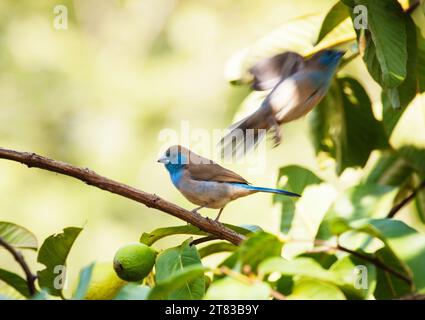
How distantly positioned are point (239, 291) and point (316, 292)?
0.17 metres

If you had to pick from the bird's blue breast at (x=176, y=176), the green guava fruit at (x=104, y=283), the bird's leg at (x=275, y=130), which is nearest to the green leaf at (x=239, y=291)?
the green guava fruit at (x=104, y=283)

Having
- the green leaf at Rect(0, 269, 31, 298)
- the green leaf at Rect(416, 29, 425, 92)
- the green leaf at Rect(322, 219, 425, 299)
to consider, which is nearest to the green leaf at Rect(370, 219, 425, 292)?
the green leaf at Rect(322, 219, 425, 299)

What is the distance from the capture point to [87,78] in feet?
23.9

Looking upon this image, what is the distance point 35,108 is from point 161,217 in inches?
77.6

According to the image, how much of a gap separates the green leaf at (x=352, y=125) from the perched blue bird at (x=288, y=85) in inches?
12.7

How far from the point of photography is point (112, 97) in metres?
7.00

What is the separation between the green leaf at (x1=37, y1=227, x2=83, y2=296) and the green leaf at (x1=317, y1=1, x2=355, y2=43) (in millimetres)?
1084

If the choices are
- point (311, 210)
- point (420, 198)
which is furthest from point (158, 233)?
point (420, 198)

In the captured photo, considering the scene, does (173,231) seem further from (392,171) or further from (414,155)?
(392,171)

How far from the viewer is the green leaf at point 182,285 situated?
1.20m
